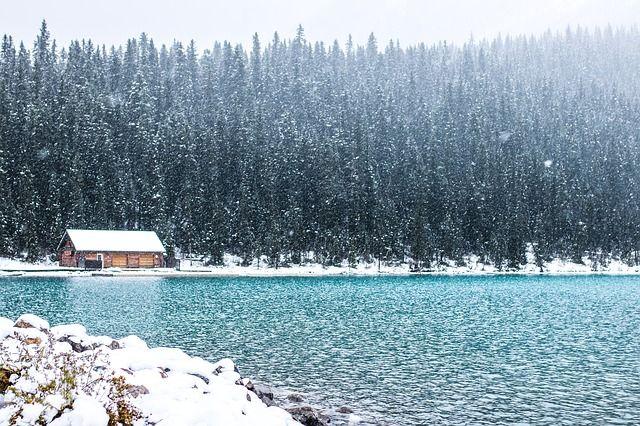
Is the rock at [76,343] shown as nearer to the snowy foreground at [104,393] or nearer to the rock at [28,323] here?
the rock at [28,323]

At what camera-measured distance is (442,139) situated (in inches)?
5974

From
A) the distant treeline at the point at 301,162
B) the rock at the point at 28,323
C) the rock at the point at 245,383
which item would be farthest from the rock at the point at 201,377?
the distant treeline at the point at 301,162

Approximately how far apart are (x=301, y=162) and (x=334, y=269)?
27671 mm

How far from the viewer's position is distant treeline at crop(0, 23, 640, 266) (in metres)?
109

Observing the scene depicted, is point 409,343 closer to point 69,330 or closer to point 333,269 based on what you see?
point 69,330

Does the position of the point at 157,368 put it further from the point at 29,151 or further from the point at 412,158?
the point at 412,158

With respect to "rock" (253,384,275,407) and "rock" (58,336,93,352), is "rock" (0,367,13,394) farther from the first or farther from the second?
"rock" (253,384,275,407)

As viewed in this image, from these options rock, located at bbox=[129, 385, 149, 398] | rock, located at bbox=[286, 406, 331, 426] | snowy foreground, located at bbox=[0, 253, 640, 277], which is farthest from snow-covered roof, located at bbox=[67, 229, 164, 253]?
rock, located at bbox=[129, 385, 149, 398]

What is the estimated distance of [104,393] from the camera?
34.4 ft

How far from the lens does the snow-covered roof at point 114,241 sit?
300 feet

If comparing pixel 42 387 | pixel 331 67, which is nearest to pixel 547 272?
pixel 331 67

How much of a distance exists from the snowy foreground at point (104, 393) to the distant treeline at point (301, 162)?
3431 inches

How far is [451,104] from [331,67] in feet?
138

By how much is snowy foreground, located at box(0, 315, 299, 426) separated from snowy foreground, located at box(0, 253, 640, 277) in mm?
73999
